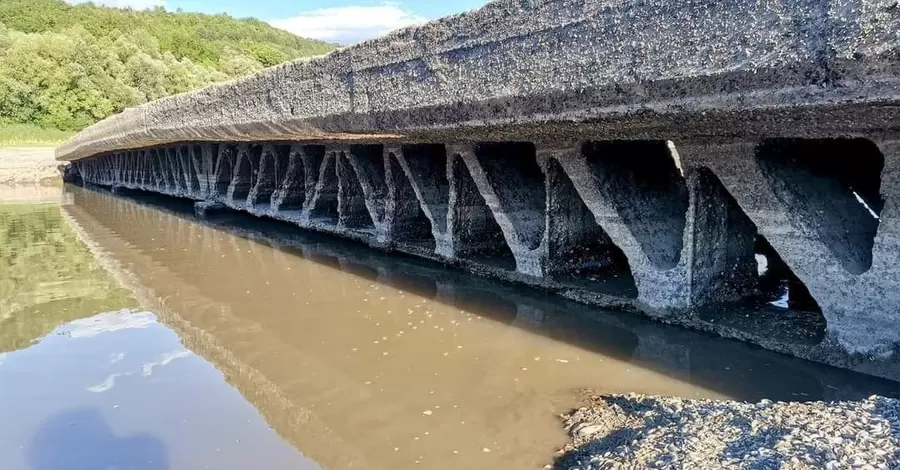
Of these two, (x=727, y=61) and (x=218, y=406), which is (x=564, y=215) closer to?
(x=727, y=61)

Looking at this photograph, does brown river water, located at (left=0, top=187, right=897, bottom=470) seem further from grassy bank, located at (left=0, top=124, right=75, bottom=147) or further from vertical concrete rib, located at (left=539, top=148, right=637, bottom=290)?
grassy bank, located at (left=0, top=124, right=75, bottom=147)

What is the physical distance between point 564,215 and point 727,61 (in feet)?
6.83

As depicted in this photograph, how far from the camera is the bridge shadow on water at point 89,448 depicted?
103 inches

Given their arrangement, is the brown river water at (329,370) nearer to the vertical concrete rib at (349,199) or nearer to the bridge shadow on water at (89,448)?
the bridge shadow on water at (89,448)

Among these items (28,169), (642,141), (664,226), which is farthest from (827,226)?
(28,169)

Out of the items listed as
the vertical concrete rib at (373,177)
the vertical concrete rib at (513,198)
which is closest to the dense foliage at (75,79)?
the vertical concrete rib at (373,177)

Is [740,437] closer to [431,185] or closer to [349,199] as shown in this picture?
[431,185]

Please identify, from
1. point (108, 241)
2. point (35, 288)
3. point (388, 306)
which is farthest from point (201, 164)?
point (388, 306)

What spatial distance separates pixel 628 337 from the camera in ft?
12.1

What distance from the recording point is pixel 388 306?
4656mm

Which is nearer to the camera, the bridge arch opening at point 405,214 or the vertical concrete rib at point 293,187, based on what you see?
the bridge arch opening at point 405,214

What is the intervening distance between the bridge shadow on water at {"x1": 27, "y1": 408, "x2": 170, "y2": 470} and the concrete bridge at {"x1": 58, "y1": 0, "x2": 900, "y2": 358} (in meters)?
2.22

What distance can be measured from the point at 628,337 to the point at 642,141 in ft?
4.39

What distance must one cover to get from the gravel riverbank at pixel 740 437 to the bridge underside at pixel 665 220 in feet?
3.09
